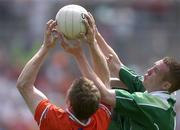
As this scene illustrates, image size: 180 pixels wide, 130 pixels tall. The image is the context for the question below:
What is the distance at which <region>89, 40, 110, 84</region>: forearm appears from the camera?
8.93 m

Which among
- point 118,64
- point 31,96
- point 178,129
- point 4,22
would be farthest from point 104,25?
point 31,96

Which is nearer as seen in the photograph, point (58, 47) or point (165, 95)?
point (165, 95)

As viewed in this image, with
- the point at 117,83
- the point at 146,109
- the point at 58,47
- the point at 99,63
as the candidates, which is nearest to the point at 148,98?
the point at 146,109

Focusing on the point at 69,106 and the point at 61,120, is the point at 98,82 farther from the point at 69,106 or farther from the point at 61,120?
the point at 61,120

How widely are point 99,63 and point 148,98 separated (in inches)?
22.4

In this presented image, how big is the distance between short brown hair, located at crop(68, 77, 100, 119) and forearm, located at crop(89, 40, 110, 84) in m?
0.53

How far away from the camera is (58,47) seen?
20281mm

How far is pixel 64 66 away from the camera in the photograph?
19953mm

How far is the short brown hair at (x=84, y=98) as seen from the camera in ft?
27.5

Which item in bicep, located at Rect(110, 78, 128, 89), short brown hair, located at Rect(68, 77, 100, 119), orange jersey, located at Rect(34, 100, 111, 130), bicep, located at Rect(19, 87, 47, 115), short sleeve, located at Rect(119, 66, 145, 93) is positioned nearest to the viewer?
short brown hair, located at Rect(68, 77, 100, 119)

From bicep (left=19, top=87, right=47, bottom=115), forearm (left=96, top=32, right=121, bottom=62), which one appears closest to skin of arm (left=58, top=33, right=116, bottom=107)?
Result: bicep (left=19, top=87, right=47, bottom=115)

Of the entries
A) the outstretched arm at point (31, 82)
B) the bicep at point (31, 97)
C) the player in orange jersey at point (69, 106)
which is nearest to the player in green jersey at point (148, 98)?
the player in orange jersey at point (69, 106)

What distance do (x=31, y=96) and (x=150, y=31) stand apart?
12808 millimetres

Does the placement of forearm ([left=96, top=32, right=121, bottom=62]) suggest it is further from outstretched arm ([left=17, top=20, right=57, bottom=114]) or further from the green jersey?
outstretched arm ([left=17, top=20, right=57, bottom=114])
